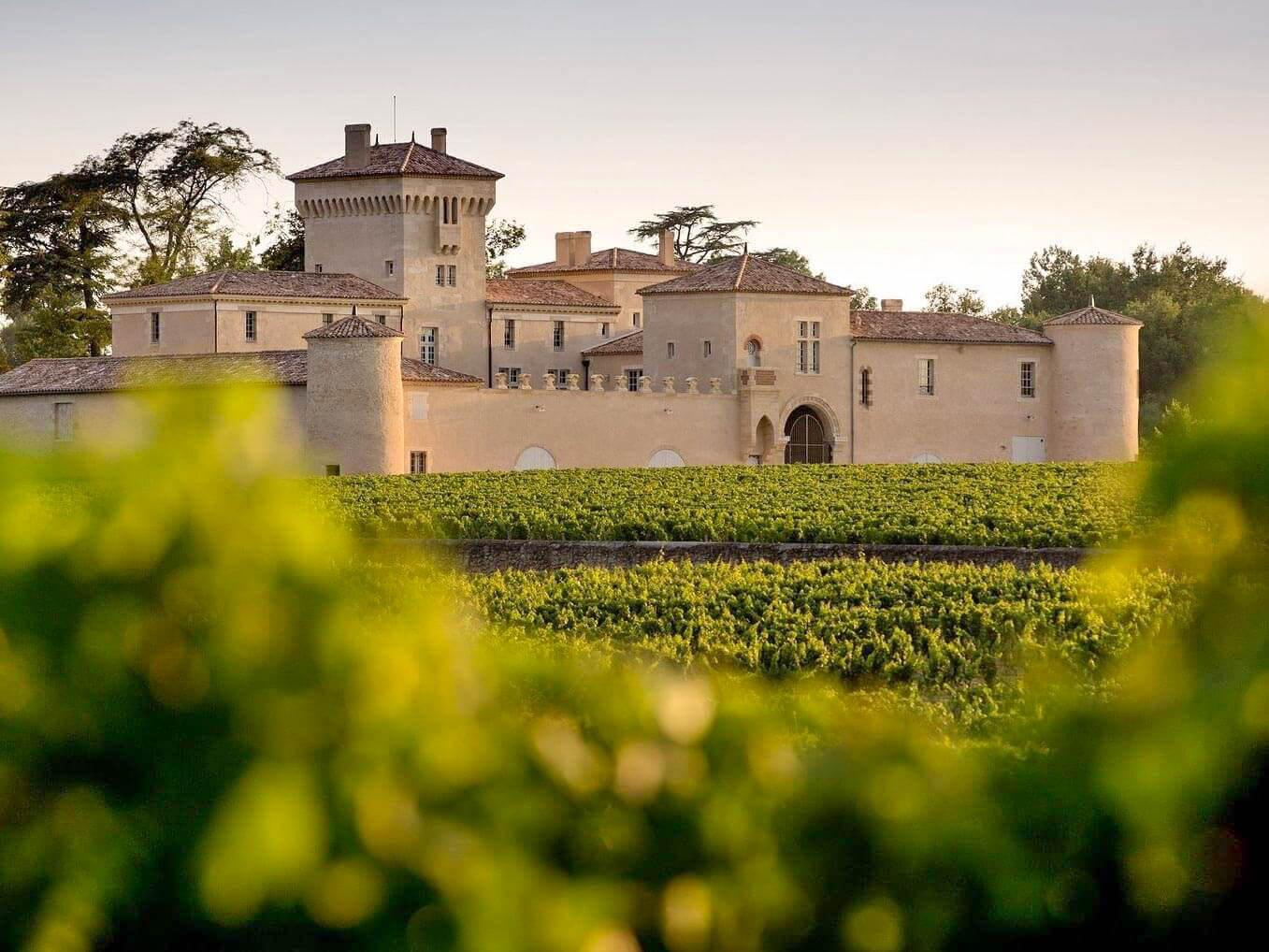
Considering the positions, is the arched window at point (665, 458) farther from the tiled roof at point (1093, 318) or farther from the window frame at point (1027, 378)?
the tiled roof at point (1093, 318)

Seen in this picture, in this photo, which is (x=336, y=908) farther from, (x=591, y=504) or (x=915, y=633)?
(x=591, y=504)

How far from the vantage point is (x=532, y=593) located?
17031 mm

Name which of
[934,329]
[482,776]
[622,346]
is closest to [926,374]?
[934,329]

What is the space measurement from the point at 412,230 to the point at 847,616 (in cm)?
4151

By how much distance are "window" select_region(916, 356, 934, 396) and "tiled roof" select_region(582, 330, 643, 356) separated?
8.42 metres

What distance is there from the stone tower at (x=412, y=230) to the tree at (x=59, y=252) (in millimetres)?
9667

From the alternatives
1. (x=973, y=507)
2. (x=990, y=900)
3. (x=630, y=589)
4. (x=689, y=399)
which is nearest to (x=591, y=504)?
(x=973, y=507)

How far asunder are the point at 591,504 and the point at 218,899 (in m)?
27.8

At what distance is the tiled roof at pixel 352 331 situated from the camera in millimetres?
43938

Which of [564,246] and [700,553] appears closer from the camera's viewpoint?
[700,553]

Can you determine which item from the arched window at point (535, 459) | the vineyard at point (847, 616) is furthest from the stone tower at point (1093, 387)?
the vineyard at point (847, 616)

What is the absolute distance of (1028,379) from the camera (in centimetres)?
5456

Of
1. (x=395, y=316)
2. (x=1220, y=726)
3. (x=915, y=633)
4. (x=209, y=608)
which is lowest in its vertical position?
(x=915, y=633)

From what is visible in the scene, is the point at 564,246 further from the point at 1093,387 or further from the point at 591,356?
the point at 1093,387
